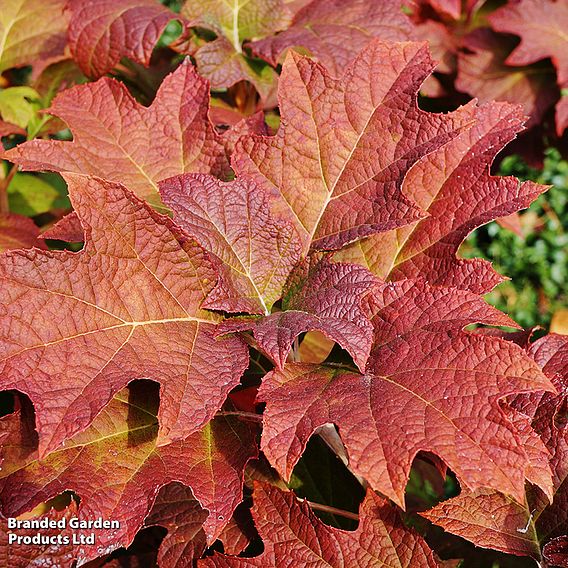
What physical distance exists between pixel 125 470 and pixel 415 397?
16.0 inches

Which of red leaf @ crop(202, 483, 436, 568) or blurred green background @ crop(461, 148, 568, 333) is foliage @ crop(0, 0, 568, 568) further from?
blurred green background @ crop(461, 148, 568, 333)

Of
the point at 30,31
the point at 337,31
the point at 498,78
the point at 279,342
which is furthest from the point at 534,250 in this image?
the point at 279,342

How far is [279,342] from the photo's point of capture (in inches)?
37.6

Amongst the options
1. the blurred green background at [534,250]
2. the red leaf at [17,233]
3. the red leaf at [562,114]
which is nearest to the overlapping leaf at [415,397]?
the red leaf at [17,233]

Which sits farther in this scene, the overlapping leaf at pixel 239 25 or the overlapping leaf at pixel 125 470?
the overlapping leaf at pixel 239 25

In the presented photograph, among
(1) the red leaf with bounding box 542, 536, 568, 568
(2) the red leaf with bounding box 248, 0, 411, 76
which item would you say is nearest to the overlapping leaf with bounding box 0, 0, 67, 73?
(2) the red leaf with bounding box 248, 0, 411, 76

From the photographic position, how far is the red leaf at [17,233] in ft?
4.75

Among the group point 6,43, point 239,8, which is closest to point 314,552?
point 239,8

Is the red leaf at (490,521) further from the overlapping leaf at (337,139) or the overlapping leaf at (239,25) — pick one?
the overlapping leaf at (239,25)

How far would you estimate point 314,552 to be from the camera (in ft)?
3.42

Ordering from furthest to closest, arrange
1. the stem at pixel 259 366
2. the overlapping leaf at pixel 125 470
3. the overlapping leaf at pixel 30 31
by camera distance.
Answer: the overlapping leaf at pixel 30 31 → the stem at pixel 259 366 → the overlapping leaf at pixel 125 470

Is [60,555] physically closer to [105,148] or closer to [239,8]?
[105,148]

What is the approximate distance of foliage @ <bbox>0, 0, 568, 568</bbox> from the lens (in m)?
0.94

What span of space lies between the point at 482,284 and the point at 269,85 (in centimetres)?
78
